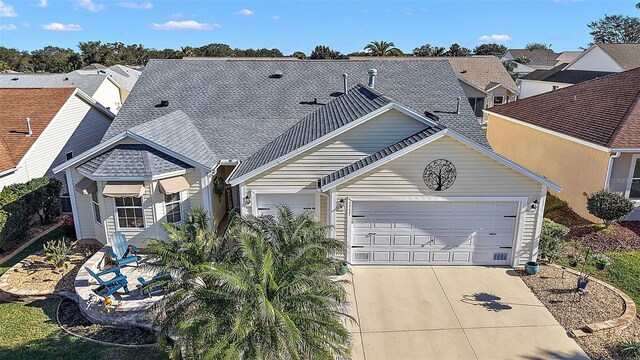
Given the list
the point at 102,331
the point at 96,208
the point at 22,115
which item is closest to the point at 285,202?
the point at 102,331

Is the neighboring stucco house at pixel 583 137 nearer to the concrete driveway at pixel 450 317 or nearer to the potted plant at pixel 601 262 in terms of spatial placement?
the potted plant at pixel 601 262

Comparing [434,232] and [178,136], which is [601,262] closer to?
[434,232]

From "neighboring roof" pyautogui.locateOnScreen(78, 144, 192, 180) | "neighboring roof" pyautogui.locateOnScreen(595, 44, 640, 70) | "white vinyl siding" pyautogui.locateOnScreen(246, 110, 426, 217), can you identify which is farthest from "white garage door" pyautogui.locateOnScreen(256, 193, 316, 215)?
"neighboring roof" pyautogui.locateOnScreen(595, 44, 640, 70)

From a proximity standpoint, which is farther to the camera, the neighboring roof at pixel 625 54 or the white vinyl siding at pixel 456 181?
the neighboring roof at pixel 625 54

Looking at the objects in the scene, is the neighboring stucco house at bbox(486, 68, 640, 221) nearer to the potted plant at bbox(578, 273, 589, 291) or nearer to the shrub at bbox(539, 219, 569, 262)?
the shrub at bbox(539, 219, 569, 262)

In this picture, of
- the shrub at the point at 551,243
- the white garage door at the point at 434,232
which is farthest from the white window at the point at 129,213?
the shrub at the point at 551,243

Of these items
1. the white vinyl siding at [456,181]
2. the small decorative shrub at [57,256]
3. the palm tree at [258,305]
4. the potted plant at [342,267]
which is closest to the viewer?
the palm tree at [258,305]
